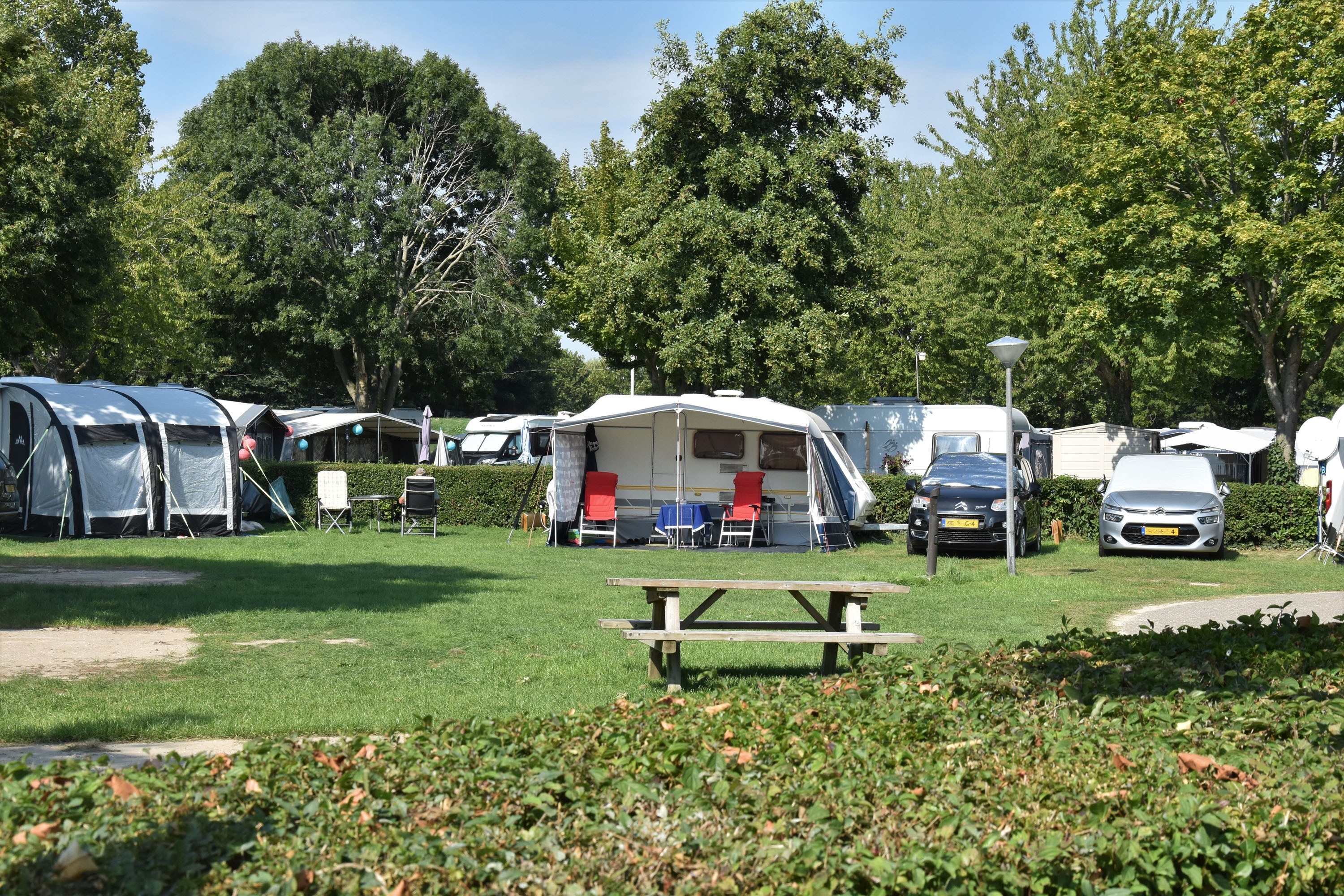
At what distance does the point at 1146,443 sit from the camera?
31219 mm

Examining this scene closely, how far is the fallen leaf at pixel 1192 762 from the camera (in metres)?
4.68

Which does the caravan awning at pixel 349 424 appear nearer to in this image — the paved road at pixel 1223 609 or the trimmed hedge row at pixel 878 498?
the trimmed hedge row at pixel 878 498

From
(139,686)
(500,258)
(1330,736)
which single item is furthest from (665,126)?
(1330,736)

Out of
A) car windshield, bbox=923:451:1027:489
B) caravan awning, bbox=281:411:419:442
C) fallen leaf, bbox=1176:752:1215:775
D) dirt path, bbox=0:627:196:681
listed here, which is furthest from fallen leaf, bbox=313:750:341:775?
caravan awning, bbox=281:411:419:442

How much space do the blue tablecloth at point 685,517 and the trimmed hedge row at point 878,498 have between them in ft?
11.1

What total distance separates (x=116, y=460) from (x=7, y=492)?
3019mm

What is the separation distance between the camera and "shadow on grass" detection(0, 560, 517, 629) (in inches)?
402

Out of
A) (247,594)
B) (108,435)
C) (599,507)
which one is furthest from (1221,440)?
(247,594)

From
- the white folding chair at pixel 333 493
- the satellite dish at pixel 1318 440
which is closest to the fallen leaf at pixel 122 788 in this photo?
the satellite dish at pixel 1318 440

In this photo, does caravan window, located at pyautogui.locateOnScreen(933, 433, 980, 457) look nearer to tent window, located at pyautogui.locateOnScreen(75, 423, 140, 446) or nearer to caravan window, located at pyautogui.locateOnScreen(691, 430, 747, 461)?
caravan window, located at pyautogui.locateOnScreen(691, 430, 747, 461)

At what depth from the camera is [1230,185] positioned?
75.7ft

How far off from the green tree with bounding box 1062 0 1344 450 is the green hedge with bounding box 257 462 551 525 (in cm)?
1236

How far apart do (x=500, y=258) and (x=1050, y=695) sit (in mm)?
34706

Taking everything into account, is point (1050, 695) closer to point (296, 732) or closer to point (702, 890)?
point (702, 890)
